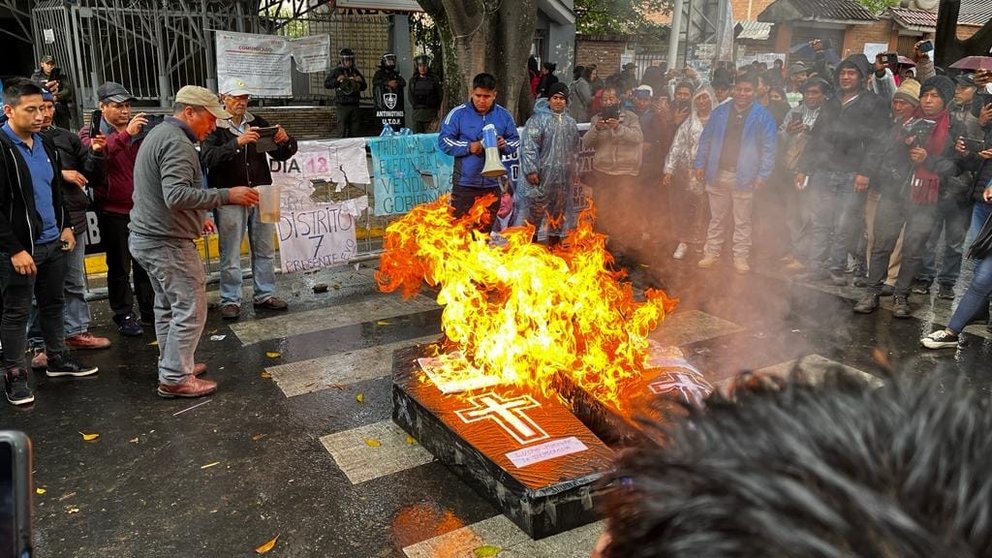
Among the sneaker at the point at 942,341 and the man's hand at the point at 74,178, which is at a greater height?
the man's hand at the point at 74,178

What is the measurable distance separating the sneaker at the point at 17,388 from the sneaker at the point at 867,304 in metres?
7.75

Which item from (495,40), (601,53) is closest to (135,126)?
(495,40)

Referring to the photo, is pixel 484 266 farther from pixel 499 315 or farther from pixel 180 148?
pixel 180 148

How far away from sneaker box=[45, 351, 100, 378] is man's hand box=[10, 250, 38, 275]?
3.11ft

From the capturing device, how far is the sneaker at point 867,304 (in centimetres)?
773

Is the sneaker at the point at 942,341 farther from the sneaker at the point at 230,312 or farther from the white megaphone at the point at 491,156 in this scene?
the sneaker at the point at 230,312

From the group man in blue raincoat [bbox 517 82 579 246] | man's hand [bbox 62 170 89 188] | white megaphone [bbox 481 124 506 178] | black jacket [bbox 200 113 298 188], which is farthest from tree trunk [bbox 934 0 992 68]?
man's hand [bbox 62 170 89 188]

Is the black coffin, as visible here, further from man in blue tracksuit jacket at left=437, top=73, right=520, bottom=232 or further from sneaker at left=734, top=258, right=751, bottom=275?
sneaker at left=734, top=258, right=751, bottom=275

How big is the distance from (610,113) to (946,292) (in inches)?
181

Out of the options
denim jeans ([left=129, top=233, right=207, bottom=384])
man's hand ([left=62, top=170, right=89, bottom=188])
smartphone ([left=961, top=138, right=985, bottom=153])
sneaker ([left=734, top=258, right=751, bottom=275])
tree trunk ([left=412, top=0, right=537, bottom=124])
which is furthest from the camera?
tree trunk ([left=412, top=0, right=537, bottom=124])

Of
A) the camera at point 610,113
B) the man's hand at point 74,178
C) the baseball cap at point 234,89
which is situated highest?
the baseball cap at point 234,89

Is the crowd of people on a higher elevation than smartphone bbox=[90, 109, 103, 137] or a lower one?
lower

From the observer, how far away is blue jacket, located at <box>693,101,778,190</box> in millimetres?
8883

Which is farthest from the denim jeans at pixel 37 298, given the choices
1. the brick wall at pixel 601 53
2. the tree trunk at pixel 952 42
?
the brick wall at pixel 601 53
